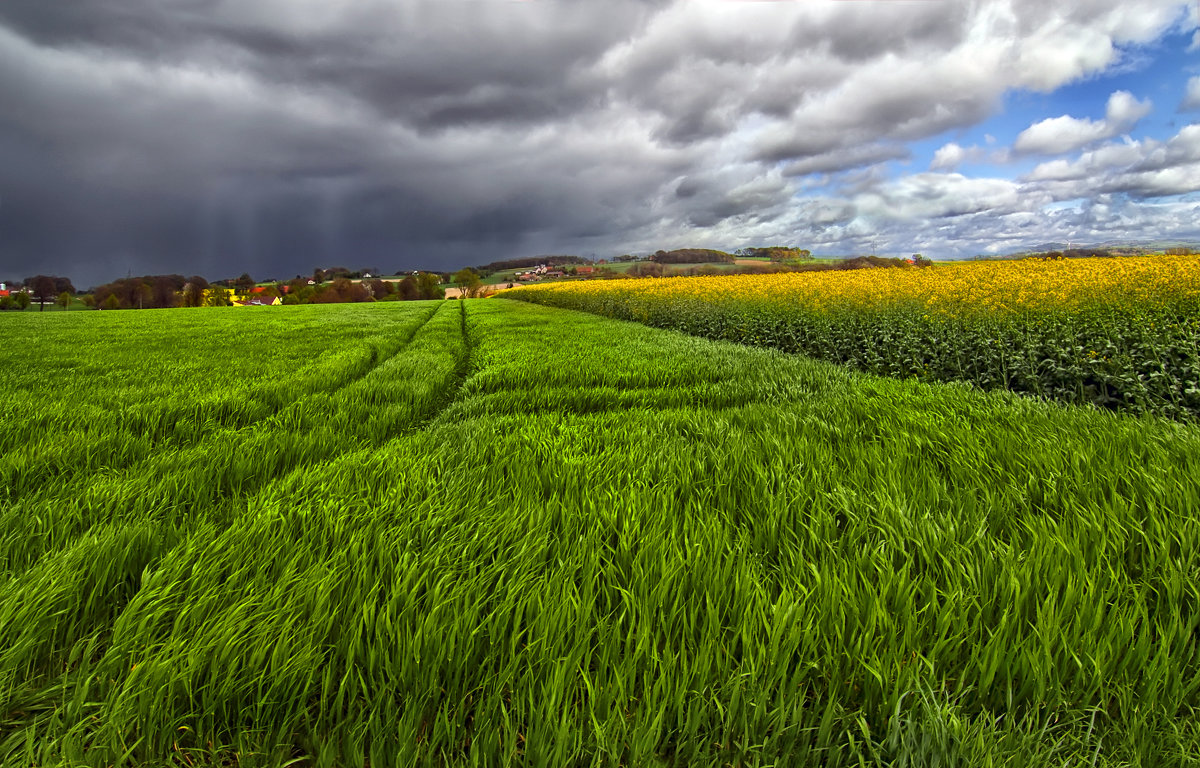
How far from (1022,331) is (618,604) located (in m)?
8.14

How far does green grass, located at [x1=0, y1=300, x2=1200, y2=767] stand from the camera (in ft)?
3.90

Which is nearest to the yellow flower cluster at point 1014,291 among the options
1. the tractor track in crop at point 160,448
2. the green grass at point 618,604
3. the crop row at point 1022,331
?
the crop row at point 1022,331

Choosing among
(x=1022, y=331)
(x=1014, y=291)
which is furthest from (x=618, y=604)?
(x=1014, y=291)

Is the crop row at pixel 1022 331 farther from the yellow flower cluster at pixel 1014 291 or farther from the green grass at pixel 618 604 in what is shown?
the green grass at pixel 618 604

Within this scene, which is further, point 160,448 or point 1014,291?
point 1014,291

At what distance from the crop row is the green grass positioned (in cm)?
250

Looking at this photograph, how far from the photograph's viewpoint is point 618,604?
5.45 ft

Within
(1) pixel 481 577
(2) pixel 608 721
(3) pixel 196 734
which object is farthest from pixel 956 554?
(3) pixel 196 734

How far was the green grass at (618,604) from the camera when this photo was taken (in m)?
1.19

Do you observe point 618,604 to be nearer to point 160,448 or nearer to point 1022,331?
point 160,448

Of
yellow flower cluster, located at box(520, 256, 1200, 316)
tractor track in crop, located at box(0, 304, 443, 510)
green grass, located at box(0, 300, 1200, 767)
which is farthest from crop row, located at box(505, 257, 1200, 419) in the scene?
tractor track in crop, located at box(0, 304, 443, 510)

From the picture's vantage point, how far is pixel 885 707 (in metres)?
1.27

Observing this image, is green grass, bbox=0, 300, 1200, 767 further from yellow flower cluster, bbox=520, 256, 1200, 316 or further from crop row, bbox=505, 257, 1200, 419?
yellow flower cluster, bbox=520, 256, 1200, 316

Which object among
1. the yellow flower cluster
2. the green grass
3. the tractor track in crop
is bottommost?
the green grass
